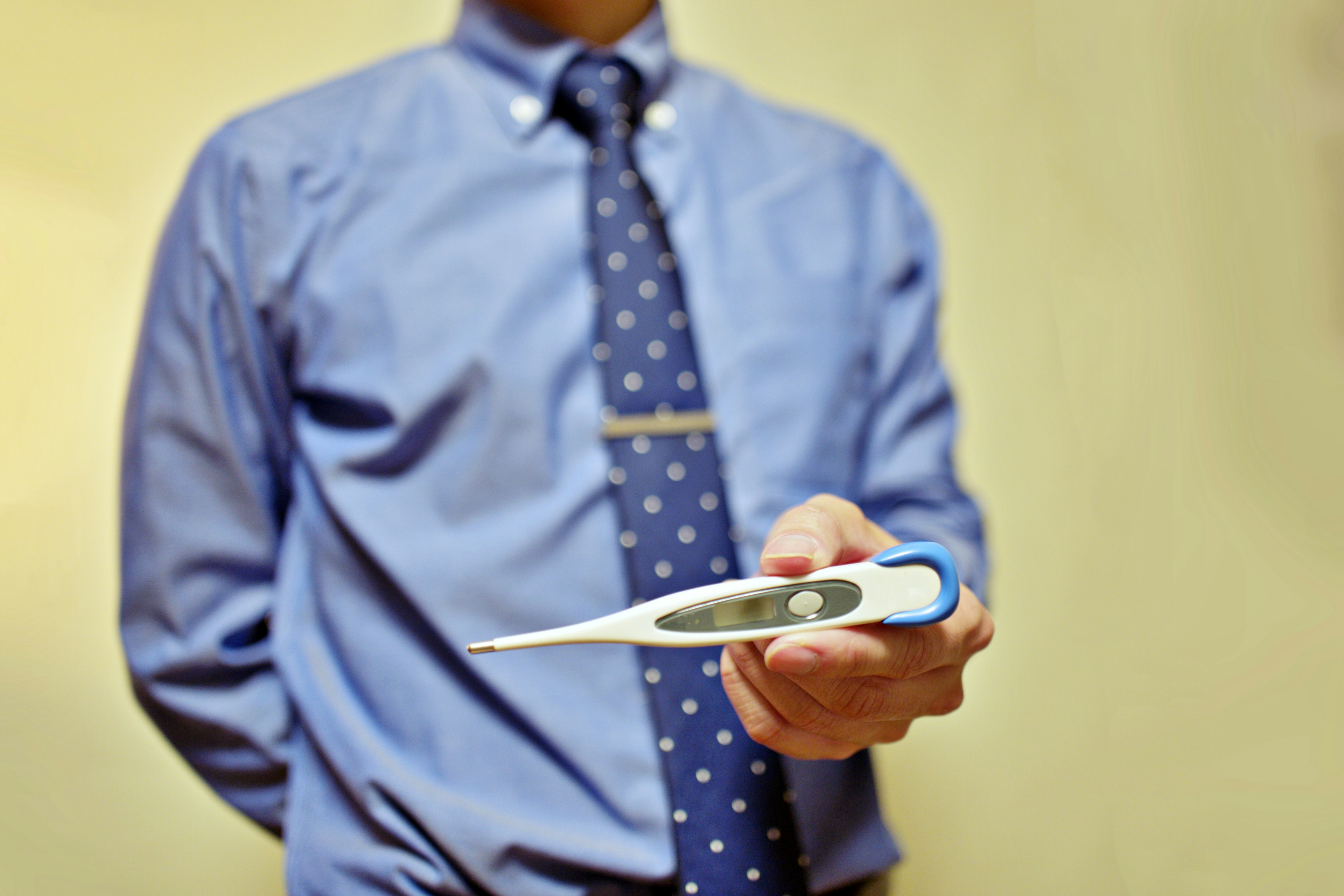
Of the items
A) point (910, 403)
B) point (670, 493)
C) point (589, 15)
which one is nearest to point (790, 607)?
point (670, 493)

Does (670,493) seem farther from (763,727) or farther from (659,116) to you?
(659,116)

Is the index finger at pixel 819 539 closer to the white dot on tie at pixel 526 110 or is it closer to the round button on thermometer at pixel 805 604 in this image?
the round button on thermometer at pixel 805 604

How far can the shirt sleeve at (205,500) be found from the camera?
1.50 ft

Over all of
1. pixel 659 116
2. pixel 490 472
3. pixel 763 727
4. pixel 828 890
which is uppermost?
pixel 659 116

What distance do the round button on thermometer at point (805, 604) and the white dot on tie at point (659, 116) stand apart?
0.34 m

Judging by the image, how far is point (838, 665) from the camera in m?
0.30

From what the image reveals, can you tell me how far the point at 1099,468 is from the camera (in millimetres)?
557

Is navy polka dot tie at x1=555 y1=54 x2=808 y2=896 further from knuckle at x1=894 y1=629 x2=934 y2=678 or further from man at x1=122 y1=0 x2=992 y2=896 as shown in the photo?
knuckle at x1=894 y1=629 x2=934 y2=678

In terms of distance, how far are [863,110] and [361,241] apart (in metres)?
0.35

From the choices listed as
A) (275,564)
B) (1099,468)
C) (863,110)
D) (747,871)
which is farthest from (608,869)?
(863,110)

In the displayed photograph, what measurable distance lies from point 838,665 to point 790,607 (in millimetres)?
30

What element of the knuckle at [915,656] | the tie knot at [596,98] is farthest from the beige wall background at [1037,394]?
the knuckle at [915,656]

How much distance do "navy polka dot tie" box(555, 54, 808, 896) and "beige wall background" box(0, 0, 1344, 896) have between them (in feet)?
0.42

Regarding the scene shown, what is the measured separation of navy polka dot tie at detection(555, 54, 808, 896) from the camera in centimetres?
41
